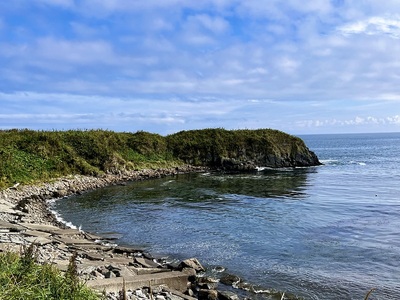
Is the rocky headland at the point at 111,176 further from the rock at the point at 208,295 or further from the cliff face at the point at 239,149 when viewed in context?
the cliff face at the point at 239,149

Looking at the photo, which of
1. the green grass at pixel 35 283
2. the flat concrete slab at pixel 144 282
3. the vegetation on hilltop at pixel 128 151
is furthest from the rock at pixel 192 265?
the vegetation on hilltop at pixel 128 151

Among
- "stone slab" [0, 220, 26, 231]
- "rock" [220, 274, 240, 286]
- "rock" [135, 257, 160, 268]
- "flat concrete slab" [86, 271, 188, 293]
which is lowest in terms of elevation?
"rock" [220, 274, 240, 286]

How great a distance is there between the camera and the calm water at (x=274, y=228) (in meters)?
14.6

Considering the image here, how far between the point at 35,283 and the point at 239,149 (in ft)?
193

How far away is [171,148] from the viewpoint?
63375 millimetres

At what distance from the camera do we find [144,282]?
11750 mm

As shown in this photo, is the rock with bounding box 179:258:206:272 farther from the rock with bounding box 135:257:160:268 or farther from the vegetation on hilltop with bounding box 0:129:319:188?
the vegetation on hilltop with bounding box 0:129:319:188

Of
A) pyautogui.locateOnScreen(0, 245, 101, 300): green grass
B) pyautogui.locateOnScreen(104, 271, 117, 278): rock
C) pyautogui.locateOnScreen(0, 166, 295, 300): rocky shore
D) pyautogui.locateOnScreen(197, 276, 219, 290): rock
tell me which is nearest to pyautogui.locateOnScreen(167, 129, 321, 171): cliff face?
pyautogui.locateOnScreen(0, 166, 295, 300): rocky shore

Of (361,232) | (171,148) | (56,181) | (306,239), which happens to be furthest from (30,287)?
(171,148)

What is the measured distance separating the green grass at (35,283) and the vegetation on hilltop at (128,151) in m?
26.1

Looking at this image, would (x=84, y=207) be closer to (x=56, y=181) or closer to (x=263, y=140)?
(x=56, y=181)

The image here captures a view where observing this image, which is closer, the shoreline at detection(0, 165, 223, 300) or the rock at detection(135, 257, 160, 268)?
the shoreline at detection(0, 165, 223, 300)

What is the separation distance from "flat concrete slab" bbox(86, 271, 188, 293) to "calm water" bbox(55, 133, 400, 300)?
2781mm

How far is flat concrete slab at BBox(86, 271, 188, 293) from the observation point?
10633mm
